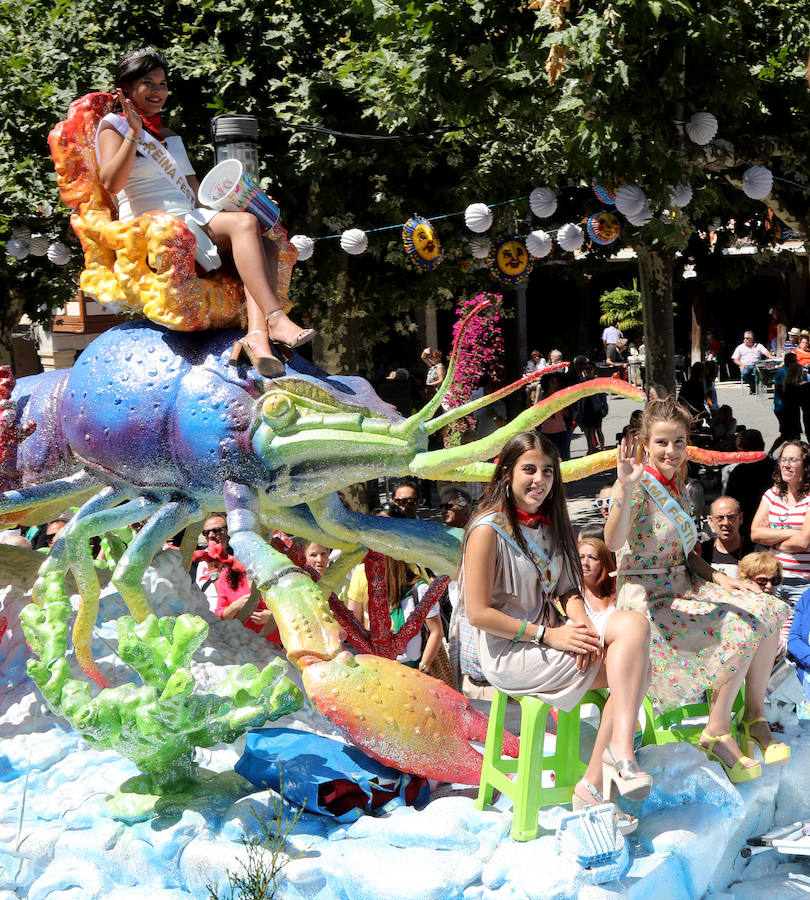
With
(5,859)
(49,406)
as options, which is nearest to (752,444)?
(49,406)

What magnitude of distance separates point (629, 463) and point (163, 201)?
2.17 metres

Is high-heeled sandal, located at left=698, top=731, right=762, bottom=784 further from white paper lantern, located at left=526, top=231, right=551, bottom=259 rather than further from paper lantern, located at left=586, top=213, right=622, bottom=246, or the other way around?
white paper lantern, located at left=526, top=231, right=551, bottom=259

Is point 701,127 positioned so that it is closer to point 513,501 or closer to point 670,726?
point 670,726

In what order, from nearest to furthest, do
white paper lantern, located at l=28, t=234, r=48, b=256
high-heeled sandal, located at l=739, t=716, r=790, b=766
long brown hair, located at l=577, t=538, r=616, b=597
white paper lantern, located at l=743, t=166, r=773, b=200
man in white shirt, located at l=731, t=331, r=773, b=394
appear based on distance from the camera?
high-heeled sandal, located at l=739, t=716, r=790, b=766 < long brown hair, located at l=577, t=538, r=616, b=597 < white paper lantern, located at l=743, t=166, r=773, b=200 < white paper lantern, located at l=28, t=234, r=48, b=256 < man in white shirt, located at l=731, t=331, r=773, b=394

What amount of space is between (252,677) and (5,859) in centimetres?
101

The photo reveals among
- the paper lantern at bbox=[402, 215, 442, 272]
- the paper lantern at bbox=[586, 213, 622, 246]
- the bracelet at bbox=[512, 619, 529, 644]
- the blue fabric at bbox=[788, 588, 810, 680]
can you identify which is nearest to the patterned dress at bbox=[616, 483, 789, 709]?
the bracelet at bbox=[512, 619, 529, 644]

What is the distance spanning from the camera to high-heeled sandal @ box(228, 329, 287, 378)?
4.64m

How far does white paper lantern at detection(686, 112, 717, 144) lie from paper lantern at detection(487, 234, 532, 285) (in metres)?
2.45

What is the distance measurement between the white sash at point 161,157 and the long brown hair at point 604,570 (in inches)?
88.0

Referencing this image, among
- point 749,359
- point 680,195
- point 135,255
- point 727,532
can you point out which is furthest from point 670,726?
point 749,359

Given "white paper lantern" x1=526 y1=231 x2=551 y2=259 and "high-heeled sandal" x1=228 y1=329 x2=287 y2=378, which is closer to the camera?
"high-heeled sandal" x1=228 y1=329 x2=287 y2=378

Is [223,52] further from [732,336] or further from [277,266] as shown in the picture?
[732,336]

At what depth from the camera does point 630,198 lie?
759cm

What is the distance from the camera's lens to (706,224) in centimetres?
1012
